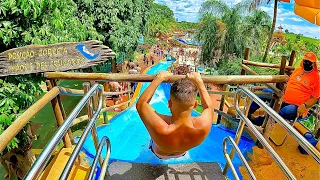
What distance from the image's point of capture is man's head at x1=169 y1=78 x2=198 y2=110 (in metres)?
1.72

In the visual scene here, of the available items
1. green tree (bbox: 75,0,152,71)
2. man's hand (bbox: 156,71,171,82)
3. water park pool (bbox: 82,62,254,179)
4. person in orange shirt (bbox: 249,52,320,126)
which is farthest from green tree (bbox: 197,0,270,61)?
man's hand (bbox: 156,71,171,82)

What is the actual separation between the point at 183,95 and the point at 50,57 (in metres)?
1.53

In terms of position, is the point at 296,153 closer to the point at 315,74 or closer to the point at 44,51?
the point at 315,74

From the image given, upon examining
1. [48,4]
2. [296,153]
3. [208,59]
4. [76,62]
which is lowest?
[208,59]

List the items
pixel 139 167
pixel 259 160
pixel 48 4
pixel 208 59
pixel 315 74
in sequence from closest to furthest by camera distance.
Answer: pixel 139 167 < pixel 259 160 < pixel 315 74 < pixel 48 4 < pixel 208 59

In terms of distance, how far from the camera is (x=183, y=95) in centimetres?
172

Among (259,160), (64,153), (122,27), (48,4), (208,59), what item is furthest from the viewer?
(208,59)

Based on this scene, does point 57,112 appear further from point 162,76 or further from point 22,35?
point 22,35

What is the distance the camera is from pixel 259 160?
3156 millimetres

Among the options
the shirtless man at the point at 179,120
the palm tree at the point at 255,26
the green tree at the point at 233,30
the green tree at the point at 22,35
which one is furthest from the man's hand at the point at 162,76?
the palm tree at the point at 255,26

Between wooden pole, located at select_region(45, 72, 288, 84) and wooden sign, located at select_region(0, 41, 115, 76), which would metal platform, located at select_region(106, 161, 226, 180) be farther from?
wooden sign, located at select_region(0, 41, 115, 76)

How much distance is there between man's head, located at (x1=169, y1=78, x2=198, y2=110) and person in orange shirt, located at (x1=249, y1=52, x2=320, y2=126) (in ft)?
7.88

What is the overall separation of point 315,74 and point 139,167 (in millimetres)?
2602

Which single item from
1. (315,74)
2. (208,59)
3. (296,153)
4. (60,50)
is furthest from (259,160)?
(208,59)
